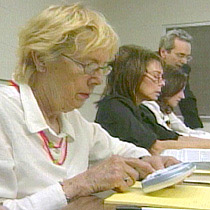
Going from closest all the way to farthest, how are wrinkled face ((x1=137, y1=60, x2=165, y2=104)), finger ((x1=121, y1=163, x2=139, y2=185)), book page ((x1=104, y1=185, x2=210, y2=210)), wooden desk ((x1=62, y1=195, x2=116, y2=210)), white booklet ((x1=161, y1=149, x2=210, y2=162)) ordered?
book page ((x1=104, y1=185, x2=210, y2=210)) < wooden desk ((x1=62, y1=195, x2=116, y2=210)) < finger ((x1=121, y1=163, x2=139, y2=185)) < white booklet ((x1=161, y1=149, x2=210, y2=162)) < wrinkled face ((x1=137, y1=60, x2=165, y2=104))

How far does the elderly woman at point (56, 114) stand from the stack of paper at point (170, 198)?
0.26ft

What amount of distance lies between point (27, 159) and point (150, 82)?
1.04 m

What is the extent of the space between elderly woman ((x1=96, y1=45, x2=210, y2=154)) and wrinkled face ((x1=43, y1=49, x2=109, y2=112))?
56 cm

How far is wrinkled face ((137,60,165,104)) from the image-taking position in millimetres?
1869

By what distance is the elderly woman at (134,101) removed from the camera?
5.40 feet

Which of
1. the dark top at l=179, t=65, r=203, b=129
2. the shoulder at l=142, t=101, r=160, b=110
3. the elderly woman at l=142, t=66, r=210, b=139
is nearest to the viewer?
the shoulder at l=142, t=101, r=160, b=110

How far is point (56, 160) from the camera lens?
1.06 m

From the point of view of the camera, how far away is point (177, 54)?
9.75 feet

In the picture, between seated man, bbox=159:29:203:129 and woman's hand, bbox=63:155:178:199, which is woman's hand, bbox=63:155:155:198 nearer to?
woman's hand, bbox=63:155:178:199

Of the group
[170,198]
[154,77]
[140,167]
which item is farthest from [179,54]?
[170,198]

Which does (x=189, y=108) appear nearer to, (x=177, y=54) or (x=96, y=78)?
(x=177, y=54)

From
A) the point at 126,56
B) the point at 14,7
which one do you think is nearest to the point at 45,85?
the point at 126,56

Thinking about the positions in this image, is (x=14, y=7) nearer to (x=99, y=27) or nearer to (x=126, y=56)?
(x=126, y=56)

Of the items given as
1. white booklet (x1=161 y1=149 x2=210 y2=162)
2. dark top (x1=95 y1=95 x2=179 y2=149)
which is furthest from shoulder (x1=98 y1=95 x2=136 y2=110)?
white booklet (x1=161 y1=149 x2=210 y2=162)
